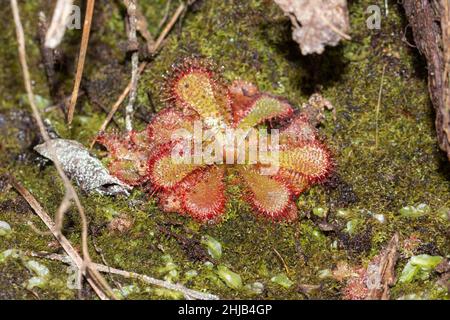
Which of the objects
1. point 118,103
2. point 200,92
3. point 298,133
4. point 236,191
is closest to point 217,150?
point 236,191

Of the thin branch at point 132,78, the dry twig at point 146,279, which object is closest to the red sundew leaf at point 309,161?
the dry twig at point 146,279

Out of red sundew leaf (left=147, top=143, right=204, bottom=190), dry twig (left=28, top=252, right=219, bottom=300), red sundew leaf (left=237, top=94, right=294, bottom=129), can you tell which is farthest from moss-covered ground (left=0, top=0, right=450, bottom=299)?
red sundew leaf (left=237, top=94, right=294, bottom=129)

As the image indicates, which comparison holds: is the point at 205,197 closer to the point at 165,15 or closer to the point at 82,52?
the point at 82,52

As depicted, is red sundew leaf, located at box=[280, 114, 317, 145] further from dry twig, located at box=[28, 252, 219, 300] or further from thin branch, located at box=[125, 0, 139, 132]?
dry twig, located at box=[28, 252, 219, 300]

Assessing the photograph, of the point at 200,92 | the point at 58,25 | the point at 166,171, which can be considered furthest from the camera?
the point at 200,92

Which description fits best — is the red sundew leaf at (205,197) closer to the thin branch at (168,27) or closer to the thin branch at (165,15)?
the thin branch at (168,27)
